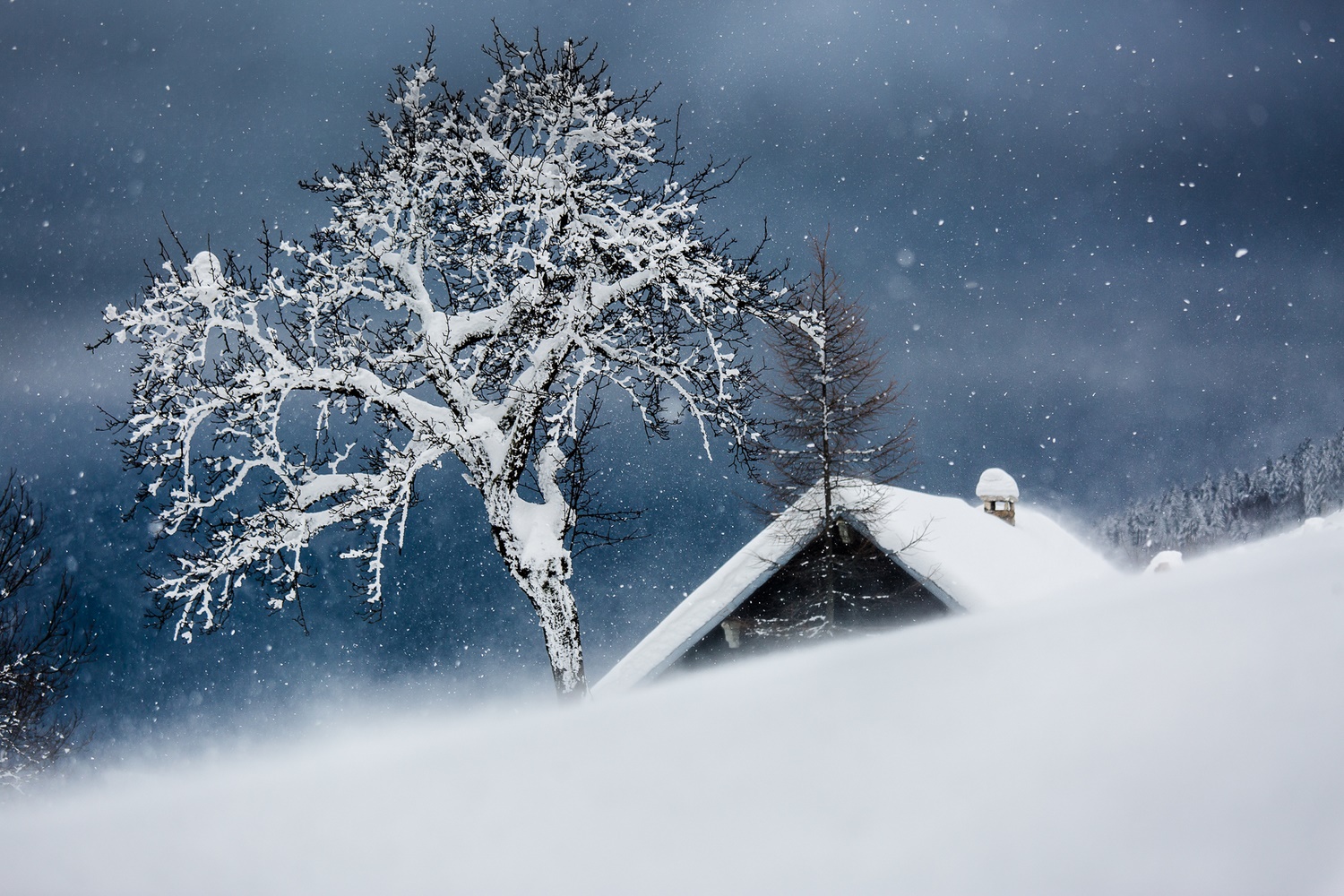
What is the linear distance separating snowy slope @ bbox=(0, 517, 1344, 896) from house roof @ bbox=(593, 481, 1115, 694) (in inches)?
439

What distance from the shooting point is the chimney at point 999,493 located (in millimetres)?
19125

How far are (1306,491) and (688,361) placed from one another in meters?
28.4

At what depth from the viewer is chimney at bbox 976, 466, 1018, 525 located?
19125 millimetres

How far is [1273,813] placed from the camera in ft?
1.78

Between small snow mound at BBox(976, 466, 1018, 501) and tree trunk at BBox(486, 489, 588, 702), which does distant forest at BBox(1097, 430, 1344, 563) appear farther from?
tree trunk at BBox(486, 489, 588, 702)

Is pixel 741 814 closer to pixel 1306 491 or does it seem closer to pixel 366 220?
pixel 366 220

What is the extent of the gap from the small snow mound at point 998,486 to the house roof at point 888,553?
196 inches

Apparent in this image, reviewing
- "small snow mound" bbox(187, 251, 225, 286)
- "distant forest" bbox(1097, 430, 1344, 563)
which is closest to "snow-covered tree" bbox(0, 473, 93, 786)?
"small snow mound" bbox(187, 251, 225, 286)

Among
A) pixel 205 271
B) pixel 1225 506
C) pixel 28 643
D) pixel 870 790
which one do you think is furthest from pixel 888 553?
pixel 1225 506

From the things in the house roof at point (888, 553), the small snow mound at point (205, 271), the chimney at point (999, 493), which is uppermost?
the small snow mound at point (205, 271)

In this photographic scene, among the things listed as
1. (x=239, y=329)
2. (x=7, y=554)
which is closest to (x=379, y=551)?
(x=239, y=329)

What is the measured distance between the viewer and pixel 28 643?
17531 mm

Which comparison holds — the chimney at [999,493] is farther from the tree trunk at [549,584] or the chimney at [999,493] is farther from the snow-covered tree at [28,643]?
the snow-covered tree at [28,643]

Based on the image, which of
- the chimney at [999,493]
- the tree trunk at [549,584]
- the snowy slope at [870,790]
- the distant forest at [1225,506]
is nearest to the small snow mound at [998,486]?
the chimney at [999,493]
